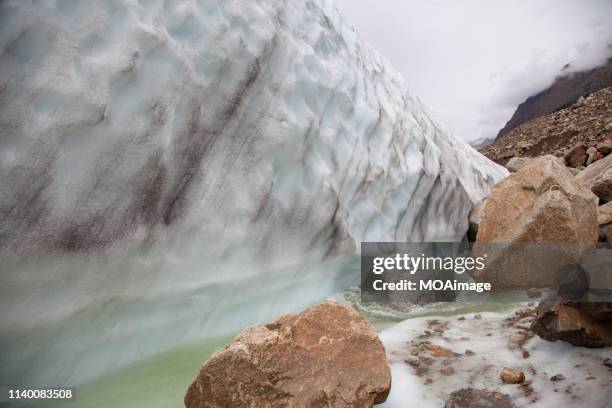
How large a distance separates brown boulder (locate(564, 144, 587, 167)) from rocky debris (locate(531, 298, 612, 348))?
7.64 m

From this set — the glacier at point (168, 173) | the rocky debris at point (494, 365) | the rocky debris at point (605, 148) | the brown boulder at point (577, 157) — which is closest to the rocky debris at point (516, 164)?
the brown boulder at point (577, 157)

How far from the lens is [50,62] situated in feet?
5.45

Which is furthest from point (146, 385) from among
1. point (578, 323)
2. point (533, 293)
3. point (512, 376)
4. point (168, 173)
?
point (533, 293)

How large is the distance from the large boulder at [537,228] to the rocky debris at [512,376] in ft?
5.78

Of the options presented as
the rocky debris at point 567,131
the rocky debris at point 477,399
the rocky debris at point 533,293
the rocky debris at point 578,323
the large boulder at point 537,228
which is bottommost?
the rocky debris at point 477,399

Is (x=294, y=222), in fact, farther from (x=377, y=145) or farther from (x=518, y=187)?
(x=518, y=187)

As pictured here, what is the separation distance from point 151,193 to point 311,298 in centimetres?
162

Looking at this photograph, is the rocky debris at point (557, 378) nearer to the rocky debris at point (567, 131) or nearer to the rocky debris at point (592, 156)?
the rocky debris at point (592, 156)

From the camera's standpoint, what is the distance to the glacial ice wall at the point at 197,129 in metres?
1.64

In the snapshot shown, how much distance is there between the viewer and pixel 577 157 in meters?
8.31

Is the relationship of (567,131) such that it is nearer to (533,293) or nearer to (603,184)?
(603,184)

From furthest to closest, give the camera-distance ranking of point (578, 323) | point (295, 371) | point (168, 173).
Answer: point (168, 173) < point (578, 323) < point (295, 371)

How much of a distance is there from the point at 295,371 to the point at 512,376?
0.94 meters

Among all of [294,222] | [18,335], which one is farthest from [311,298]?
[18,335]
